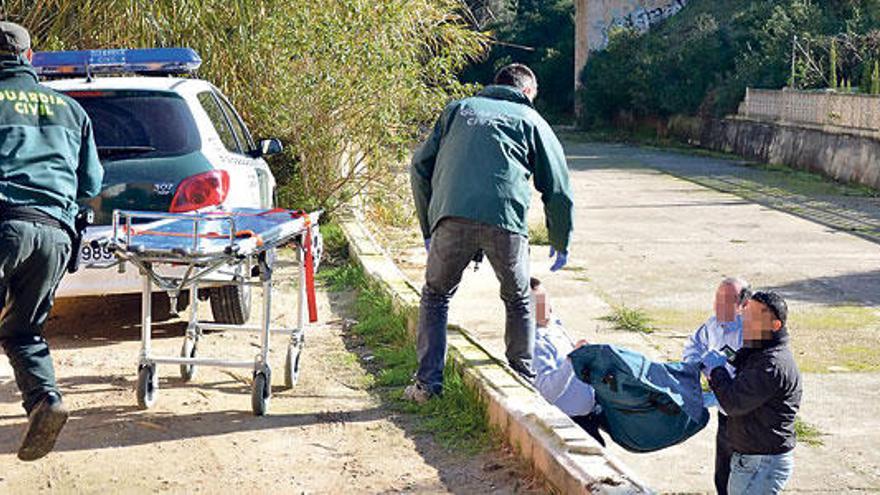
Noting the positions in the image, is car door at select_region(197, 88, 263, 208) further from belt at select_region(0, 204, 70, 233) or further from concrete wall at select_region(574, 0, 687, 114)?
concrete wall at select_region(574, 0, 687, 114)

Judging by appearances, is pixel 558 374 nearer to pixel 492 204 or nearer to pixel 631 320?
pixel 492 204

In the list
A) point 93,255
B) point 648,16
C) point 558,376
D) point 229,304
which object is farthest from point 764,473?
point 648,16

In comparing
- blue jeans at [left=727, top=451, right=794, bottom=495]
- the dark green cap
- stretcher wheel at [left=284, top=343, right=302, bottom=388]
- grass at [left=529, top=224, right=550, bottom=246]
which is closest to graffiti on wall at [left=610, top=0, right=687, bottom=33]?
grass at [left=529, top=224, right=550, bottom=246]

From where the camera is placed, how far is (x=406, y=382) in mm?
7727

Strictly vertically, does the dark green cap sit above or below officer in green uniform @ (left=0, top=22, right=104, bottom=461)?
above

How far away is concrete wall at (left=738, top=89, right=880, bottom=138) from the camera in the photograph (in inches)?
908

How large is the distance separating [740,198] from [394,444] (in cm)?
1477

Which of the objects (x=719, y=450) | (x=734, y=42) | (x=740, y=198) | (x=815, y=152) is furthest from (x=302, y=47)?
(x=734, y=42)

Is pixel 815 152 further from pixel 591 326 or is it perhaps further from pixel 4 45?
pixel 4 45

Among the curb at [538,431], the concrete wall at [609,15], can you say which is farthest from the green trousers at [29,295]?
the concrete wall at [609,15]

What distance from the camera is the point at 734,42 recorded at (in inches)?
1512

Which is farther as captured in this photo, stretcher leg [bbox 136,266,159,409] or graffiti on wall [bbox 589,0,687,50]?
graffiti on wall [bbox 589,0,687,50]

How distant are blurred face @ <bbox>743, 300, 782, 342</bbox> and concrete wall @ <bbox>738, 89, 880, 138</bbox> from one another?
59.3 feet

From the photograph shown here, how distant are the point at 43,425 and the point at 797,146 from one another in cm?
2317
